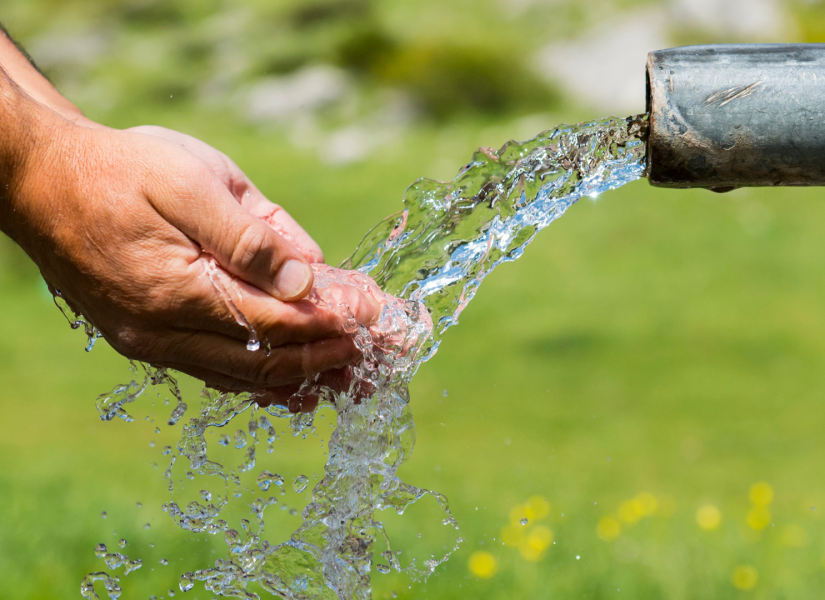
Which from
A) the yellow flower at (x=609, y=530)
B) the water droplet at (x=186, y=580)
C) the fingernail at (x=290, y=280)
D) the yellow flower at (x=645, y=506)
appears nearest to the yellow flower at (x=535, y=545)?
the yellow flower at (x=609, y=530)

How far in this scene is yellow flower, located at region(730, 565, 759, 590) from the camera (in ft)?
8.30

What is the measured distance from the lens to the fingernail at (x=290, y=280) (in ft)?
5.61

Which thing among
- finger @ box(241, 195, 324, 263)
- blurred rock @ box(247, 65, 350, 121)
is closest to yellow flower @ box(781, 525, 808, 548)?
finger @ box(241, 195, 324, 263)

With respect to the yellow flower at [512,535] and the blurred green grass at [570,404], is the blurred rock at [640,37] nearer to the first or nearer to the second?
the blurred green grass at [570,404]

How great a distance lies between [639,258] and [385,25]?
4.23 m

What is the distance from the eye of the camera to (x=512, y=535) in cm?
280

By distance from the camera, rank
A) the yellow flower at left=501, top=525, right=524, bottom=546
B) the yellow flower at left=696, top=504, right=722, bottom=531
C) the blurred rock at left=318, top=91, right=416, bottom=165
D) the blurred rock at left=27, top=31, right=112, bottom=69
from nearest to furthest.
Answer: the yellow flower at left=501, top=525, right=524, bottom=546 → the yellow flower at left=696, top=504, right=722, bottom=531 → the blurred rock at left=318, top=91, right=416, bottom=165 → the blurred rock at left=27, top=31, right=112, bottom=69

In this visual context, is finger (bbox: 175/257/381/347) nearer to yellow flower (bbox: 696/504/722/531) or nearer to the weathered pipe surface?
the weathered pipe surface

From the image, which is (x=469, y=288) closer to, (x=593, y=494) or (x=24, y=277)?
(x=593, y=494)

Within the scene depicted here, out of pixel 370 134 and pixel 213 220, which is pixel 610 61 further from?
pixel 213 220

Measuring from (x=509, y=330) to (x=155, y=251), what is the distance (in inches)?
187

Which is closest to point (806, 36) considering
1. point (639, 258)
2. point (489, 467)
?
point (639, 258)

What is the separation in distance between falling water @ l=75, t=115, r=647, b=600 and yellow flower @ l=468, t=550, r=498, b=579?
53 cm

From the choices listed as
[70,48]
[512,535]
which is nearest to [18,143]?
[512,535]
